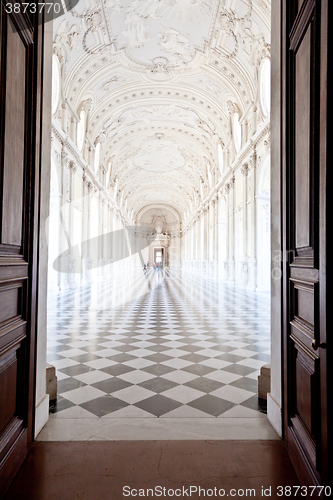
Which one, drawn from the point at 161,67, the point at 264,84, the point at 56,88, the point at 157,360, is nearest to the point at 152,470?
the point at 157,360

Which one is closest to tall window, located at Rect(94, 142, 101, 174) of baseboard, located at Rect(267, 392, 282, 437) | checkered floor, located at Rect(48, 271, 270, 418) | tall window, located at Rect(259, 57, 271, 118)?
tall window, located at Rect(259, 57, 271, 118)

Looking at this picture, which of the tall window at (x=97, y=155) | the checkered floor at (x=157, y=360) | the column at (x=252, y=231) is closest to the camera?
the checkered floor at (x=157, y=360)

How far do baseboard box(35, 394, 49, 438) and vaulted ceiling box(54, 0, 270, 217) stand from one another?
45.6 ft

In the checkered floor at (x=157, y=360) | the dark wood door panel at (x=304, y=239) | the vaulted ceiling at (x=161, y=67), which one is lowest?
the checkered floor at (x=157, y=360)

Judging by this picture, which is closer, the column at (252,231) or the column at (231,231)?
the column at (252,231)

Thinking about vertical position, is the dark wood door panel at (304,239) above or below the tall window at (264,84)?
below

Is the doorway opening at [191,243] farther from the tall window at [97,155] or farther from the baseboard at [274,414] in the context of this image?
the tall window at [97,155]

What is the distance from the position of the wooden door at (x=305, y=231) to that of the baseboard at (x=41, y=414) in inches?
73.1

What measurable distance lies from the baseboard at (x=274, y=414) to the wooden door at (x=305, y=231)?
0.45ft

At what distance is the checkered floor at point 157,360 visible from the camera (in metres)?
3.18

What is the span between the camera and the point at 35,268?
253 centimetres

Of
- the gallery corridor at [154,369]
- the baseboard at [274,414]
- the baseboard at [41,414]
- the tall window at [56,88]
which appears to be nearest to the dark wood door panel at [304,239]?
the baseboard at [274,414]

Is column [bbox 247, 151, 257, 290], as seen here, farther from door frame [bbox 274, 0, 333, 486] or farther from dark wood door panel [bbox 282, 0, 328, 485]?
dark wood door panel [bbox 282, 0, 328, 485]

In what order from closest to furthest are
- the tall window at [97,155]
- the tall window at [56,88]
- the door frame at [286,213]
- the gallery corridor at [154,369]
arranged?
1. the door frame at [286,213]
2. the gallery corridor at [154,369]
3. the tall window at [56,88]
4. the tall window at [97,155]
